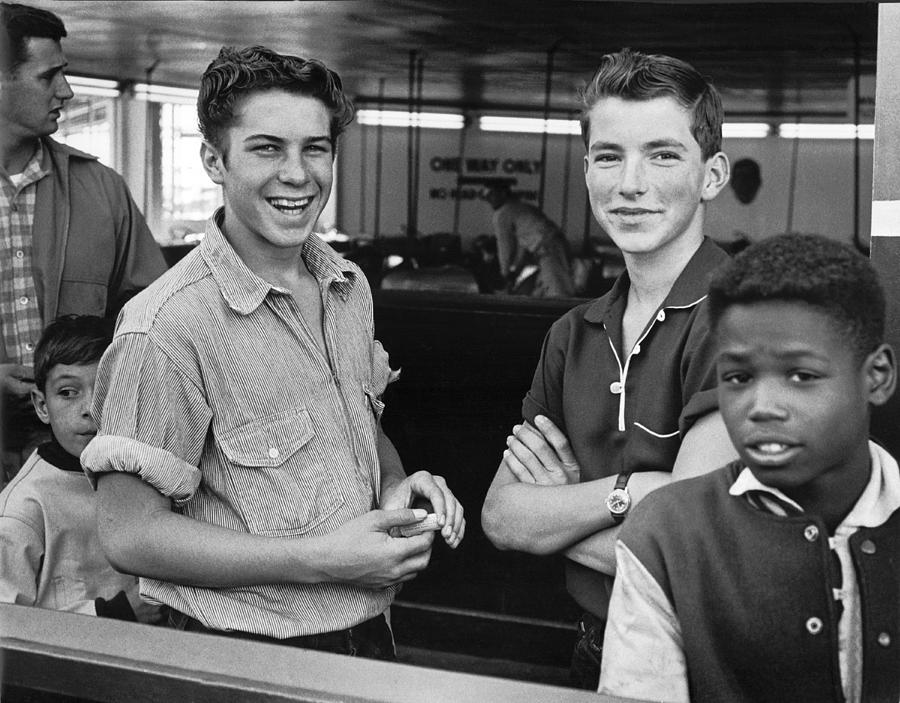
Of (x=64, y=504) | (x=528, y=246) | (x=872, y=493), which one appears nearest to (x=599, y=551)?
(x=872, y=493)

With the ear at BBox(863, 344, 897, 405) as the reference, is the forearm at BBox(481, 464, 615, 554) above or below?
below

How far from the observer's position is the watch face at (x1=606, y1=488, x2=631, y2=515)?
1.69 m

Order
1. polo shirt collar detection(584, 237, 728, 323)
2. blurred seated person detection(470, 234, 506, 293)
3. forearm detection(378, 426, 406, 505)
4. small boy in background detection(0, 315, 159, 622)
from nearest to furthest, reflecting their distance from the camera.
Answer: polo shirt collar detection(584, 237, 728, 323)
forearm detection(378, 426, 406, 505)
small boy in background detection(0, 315, 159, 622)
blurred seated person detection(470, 234, 506, 293)

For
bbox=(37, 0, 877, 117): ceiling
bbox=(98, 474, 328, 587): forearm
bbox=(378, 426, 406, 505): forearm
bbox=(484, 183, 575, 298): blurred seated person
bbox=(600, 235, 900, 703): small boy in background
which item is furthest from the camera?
bbox=(484, 183, 575, 298): blurred seated person

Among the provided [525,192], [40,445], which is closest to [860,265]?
[40,445]

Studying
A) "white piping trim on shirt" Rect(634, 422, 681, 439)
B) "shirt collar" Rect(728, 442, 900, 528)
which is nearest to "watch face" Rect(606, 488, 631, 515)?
"white piping trim on shirt" Rect(634, 422, 681, 439)

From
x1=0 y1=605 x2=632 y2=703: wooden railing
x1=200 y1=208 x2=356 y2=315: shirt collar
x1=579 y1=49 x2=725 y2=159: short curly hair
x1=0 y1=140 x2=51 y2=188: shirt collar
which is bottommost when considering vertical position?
x1=0 y1=605 x2=632 y2=703: wooden railing

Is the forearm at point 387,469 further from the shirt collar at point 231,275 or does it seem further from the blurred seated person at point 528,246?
the blurred seated person at point 528,246

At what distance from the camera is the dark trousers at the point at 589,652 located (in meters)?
1.82

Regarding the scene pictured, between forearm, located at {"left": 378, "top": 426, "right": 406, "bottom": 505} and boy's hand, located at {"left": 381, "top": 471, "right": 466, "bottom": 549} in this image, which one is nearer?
boy's hand, located at {"left": 381, "top": 471, "right": 466, "bottom": 549}

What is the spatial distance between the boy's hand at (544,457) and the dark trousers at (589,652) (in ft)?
0.76

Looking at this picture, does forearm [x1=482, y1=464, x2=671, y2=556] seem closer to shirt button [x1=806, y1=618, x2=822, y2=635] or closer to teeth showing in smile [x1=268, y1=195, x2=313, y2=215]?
shirt button [x1=806, y1=618, x2=822, y2=635]

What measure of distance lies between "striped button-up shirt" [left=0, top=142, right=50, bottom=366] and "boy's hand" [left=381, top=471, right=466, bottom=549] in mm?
1036

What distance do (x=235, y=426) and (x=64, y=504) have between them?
844 mm
